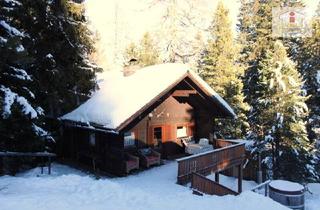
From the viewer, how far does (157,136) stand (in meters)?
19.7

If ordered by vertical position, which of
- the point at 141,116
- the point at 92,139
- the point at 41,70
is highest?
the point at 41,70

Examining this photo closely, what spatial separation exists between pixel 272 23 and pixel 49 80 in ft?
63.4

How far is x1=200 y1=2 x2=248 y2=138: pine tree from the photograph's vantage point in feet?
90.8

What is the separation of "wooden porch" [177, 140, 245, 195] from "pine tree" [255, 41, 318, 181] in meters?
4.37

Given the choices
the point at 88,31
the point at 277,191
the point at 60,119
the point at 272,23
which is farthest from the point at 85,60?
the point at 272,23

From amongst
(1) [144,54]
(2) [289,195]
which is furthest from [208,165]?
(1) [144,54]

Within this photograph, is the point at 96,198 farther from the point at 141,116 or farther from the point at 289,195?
the point at 289,195

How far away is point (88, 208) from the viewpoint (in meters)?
9.30

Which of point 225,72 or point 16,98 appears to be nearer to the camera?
point 16,98

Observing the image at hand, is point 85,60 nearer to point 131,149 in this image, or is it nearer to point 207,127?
point 131,149

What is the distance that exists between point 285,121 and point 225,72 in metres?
7.78

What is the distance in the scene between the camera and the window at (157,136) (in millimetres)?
19516

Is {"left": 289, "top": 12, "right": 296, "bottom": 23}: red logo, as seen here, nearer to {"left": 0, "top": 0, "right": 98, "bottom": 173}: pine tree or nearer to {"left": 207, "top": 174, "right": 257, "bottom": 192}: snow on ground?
{"left": 207, "top": 174, "right": 257, "bottom": 192}: snow on ground

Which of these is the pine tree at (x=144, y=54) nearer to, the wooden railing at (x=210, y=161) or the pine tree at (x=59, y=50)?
the pine tree at (x=59, y=50)
